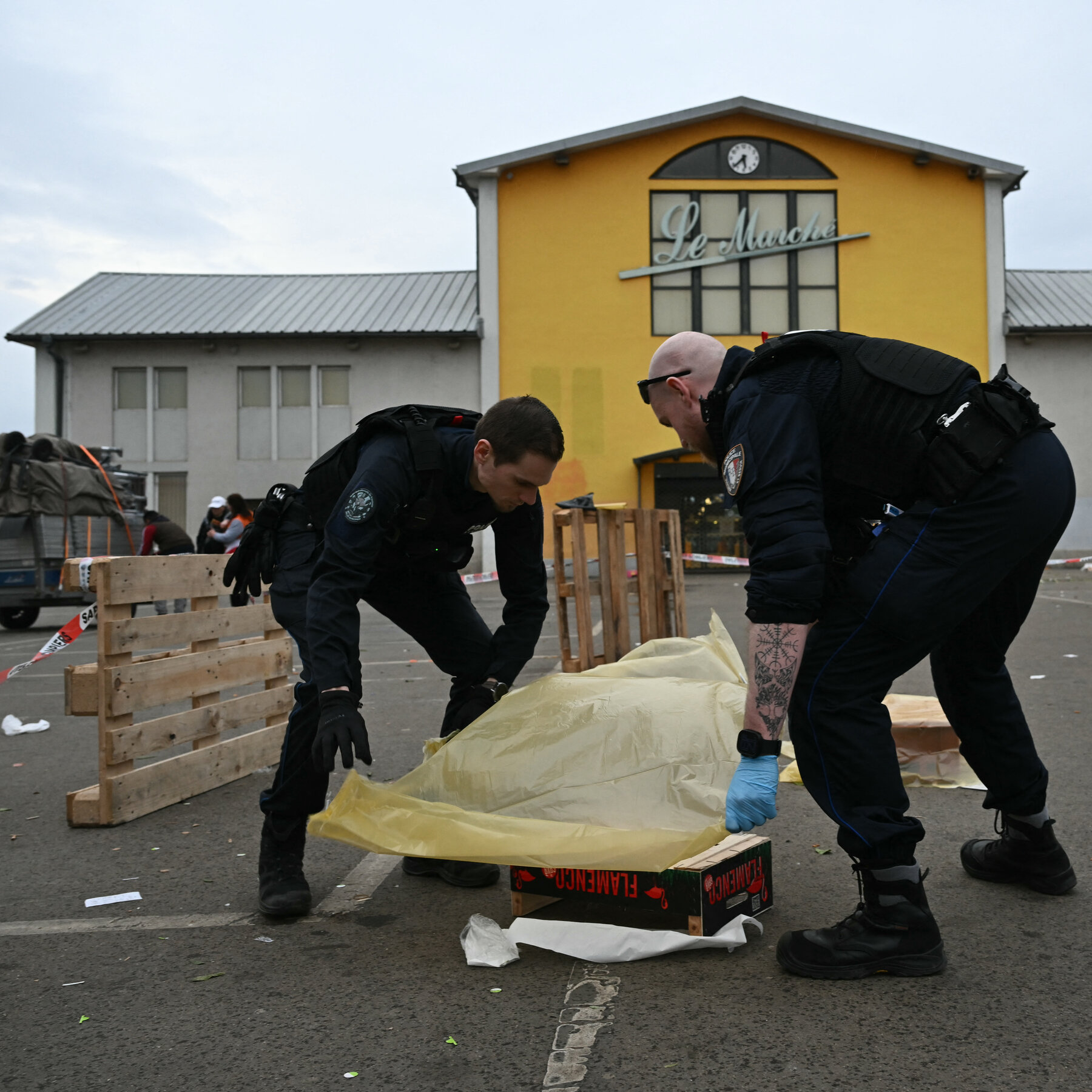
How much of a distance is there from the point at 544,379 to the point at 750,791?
74.1 ft

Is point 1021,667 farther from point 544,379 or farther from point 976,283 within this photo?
point 976,283

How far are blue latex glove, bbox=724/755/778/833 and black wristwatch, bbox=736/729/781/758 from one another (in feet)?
0.04

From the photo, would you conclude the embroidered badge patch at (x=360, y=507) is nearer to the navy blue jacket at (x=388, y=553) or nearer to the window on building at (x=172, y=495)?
the navy blue jacket at (x=388, y=553)

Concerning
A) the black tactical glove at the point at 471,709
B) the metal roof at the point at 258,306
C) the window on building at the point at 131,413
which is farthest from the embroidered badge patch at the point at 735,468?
the window on building at the point at 131,413

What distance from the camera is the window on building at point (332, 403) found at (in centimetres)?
2506

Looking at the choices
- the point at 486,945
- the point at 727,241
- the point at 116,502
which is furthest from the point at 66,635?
the point at 727,241

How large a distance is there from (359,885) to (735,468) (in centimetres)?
193

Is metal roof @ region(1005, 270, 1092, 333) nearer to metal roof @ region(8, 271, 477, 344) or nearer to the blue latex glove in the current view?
metal roof @ region(8, 271, 477, 344)

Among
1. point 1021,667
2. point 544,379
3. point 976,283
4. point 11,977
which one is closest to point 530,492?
point 11,977

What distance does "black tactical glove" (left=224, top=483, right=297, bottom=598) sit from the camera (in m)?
3.47

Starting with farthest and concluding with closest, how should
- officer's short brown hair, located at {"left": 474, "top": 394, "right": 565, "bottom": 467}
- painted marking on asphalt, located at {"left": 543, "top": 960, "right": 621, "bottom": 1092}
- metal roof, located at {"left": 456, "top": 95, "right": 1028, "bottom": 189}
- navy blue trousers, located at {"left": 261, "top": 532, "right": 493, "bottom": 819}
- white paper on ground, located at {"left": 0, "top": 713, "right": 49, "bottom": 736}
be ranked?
metal roof, located at {"left": 456, "top": 95, "right": 1028, "bottom": 189} → white paper on ground, located at {"left": 0, "top": 713, "right": 49, "bottom": 736} → navy blue trousers, located at {"left": 261, "top": 532, "right": 493, "bottom": 819} → officer's short brown hair, located at {"left": 474, "top": 394, "right": 565, "bottom": 467} → painted marking on asphalt, located at {"left": 543, "top": 960, "right": 621, "bottom": 1092}

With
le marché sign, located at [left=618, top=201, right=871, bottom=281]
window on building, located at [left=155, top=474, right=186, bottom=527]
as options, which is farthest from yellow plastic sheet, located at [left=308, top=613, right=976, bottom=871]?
window on building, located at [left=155, top=474, right=186, bottom=527]

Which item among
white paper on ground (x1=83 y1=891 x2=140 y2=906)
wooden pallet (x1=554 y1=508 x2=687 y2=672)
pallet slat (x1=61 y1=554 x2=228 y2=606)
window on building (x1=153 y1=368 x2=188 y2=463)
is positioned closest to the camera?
white paper on ground (x1=83 y1=891 x2=140 y2=906)

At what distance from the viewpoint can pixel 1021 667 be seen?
7508mm
